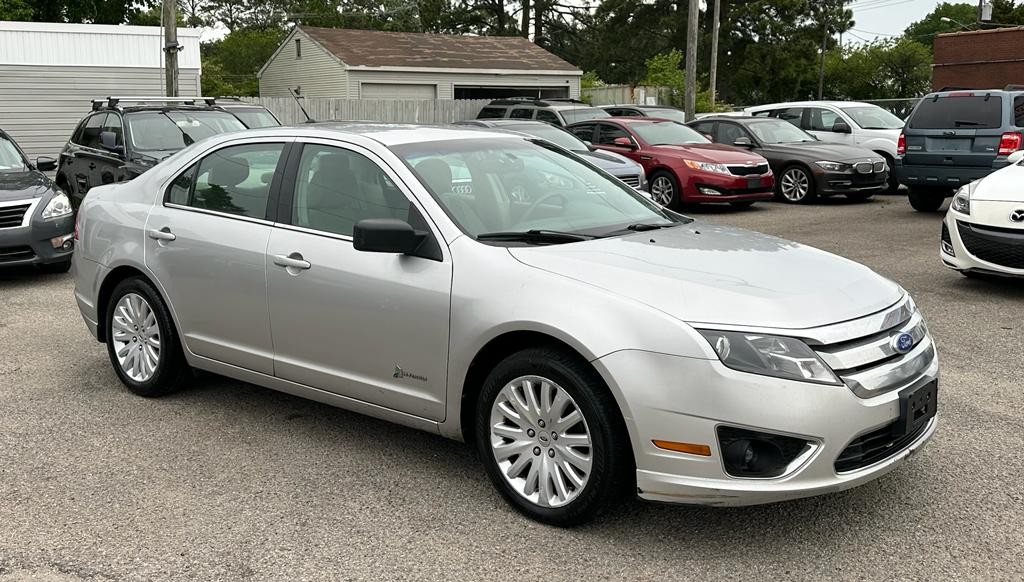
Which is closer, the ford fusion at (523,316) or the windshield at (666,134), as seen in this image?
the ford fusion at (523,316)

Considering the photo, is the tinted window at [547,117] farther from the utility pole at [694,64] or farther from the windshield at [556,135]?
the utility pole at [694,64]

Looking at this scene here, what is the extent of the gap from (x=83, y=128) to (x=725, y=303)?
11991mm

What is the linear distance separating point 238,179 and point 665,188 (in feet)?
36.2

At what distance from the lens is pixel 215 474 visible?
4.58 metres

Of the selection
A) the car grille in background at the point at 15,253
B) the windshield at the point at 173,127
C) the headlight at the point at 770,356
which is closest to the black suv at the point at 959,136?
the windshield at the point at 173,127

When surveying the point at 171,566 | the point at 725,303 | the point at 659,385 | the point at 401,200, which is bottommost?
the point at 171,566

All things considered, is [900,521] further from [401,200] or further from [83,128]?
[83,128]

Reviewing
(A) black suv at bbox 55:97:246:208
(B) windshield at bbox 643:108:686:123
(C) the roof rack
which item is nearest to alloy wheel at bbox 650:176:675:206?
(B) windshield at bbox 643:108:686:123

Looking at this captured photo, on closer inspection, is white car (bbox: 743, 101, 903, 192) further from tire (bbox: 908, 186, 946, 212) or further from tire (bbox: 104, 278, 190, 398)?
tire (bbox: 104, 278, 190, 398)

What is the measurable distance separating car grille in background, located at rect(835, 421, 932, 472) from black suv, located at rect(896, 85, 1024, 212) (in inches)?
407

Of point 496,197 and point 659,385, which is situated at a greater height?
point 496,197

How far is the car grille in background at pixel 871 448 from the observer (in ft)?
11.9

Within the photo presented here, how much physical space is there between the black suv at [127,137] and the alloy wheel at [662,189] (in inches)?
252

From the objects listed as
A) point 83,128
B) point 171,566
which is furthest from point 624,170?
point 171,566
